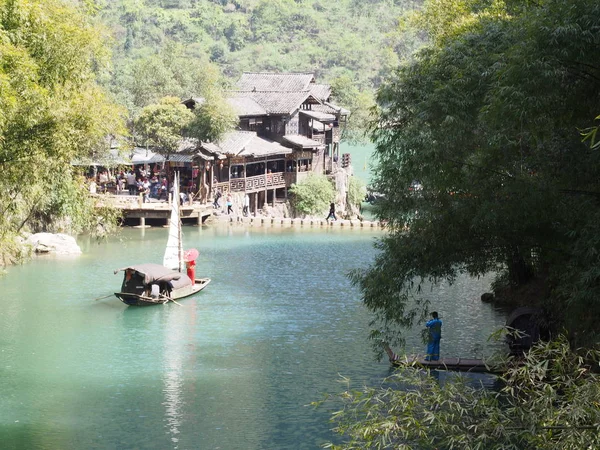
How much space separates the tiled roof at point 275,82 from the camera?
54750 mm

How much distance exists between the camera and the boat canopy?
25.4 metres

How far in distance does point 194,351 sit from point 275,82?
3674cm

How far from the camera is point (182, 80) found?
57438mm

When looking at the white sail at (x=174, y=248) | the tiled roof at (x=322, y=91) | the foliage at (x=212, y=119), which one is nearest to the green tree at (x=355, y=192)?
the tiled roof at (x=322, y=91)

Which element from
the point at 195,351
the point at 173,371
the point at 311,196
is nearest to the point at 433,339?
the point at 173,371

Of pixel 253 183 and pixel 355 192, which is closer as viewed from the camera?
pixel 253 183

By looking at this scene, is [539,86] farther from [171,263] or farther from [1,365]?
[171,263]

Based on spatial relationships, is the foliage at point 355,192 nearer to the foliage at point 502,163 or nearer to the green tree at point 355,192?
the green tree at point 355,192

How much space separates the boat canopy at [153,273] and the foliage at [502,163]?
8796 mm

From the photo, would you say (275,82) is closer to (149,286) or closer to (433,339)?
(149,286)

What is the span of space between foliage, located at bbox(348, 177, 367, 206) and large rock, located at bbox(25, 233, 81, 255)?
2207 cm

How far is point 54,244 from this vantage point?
1313 inches

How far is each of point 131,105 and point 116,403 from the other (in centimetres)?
3918

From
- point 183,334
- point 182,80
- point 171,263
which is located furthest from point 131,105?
point 183,334
